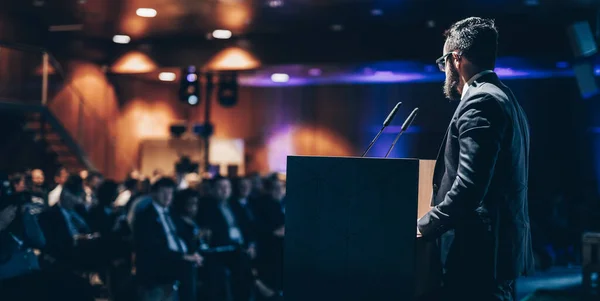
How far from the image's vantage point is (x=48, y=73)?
37.0 feet

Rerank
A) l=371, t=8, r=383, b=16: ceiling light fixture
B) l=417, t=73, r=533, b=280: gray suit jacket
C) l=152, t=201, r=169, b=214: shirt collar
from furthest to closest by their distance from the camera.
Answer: l=371, t=8, r=383, b=16: ceiling light fixture, l=152, t=201, r=169, b=214: shirt collar, l=417, t=73, r=533, b=280: gray suit jacket

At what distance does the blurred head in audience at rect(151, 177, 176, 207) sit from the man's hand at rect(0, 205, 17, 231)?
1778 mm

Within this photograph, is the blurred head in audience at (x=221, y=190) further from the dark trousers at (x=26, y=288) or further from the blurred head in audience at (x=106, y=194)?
the dark trousers at (x=26, y=288)

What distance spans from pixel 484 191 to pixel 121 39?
12123mm

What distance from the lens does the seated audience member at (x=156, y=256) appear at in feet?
15.9

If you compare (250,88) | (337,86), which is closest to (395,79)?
(337,86)

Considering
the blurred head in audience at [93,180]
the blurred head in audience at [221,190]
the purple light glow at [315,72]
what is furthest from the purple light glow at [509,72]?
the blurred head in audience at [93,180]

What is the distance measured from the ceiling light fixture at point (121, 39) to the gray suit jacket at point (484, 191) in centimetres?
1154

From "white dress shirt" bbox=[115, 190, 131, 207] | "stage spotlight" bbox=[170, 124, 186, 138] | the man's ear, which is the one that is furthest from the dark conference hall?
"stage spotlight" bbox=[170, 124, 186, 138]

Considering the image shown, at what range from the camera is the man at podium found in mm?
1879

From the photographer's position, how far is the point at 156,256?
486cm

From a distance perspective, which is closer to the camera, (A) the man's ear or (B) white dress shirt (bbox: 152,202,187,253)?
(A) the man's ear

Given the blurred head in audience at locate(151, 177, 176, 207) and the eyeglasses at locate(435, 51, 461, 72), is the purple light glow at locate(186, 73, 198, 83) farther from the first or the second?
the eyeglasses at locate(435, 51, 461, 72)

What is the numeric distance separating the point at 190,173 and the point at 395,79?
5073mm
